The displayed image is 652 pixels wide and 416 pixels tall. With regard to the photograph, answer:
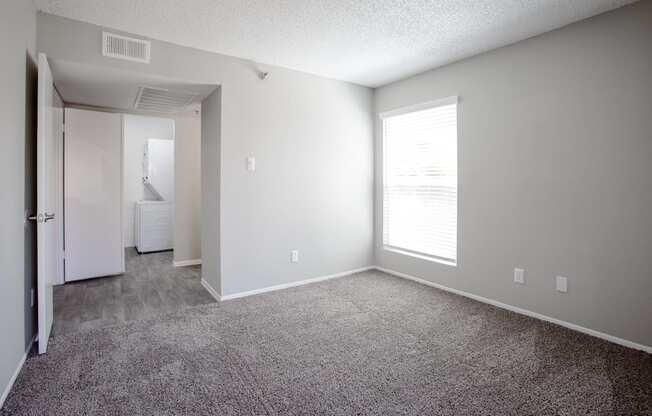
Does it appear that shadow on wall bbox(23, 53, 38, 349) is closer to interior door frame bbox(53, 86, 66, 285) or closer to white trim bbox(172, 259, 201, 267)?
interior door frame bbox(53, 86, 66, 285)

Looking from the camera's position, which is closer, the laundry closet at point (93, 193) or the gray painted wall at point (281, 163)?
the gray painted wall at point (281, 163)

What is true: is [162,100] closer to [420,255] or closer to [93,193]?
[93,193]

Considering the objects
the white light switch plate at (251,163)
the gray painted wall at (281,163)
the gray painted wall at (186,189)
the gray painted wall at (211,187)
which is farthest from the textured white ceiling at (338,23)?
the gray painted wall at (186,189)

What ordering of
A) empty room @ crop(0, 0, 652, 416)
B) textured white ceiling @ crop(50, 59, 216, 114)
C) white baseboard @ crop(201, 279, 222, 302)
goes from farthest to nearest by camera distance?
white baseboard @ crop(201, 279, 222, 302)
textured white ceiling @ crop(50, 59, 216, 114)
empty room @ crop(0, 0, 652, 416)


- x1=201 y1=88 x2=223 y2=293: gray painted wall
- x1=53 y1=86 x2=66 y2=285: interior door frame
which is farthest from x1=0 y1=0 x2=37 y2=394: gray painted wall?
x1=53 y1=86 x2=66 y2=285: interior door frame

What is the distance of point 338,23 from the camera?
279 centimetres

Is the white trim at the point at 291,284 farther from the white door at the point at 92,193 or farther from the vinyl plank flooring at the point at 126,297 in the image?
the white door at the point at 92,193

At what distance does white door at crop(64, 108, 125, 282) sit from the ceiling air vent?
5.38ft

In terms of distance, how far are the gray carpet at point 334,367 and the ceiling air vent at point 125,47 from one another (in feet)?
7.24

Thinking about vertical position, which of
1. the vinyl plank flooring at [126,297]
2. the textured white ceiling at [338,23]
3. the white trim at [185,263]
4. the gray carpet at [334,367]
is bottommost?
the gray carpet at [334,367]

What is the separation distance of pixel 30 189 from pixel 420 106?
3.57 m

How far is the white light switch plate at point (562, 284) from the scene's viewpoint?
2.85 m

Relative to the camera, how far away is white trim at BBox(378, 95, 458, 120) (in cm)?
365

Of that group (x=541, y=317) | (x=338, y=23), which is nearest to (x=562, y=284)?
(x=541, y=317)
